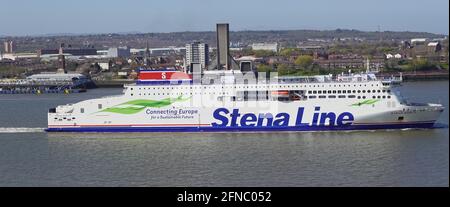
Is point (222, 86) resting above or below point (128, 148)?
above

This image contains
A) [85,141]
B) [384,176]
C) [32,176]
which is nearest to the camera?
[384,176]

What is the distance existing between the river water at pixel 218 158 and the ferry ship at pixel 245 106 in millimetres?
152

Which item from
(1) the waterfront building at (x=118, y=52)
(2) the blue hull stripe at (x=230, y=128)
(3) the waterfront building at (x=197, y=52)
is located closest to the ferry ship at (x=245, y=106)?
(2) the blue hull stripe at (x=230, y=128)

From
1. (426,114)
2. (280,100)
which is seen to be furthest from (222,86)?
(426,114)

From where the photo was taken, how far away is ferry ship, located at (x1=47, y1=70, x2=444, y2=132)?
751 cm

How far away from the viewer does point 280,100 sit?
25.5ft

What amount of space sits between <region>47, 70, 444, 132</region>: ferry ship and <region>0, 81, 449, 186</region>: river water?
15 cm

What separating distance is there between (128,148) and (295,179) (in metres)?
2.28

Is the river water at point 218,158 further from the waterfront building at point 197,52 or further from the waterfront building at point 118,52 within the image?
the waterfront building at point 118,52

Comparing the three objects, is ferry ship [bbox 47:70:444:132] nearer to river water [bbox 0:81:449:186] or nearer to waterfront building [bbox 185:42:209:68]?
river water [bbox 0:81:449:186]

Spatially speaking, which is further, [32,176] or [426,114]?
[426,114]

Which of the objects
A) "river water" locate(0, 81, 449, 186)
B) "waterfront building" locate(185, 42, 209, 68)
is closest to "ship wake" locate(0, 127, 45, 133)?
"river water" locate(0, 81, 449, 186)

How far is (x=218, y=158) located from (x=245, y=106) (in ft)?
5.79

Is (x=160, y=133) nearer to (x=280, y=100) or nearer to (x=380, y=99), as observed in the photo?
(x=280, y=100)
